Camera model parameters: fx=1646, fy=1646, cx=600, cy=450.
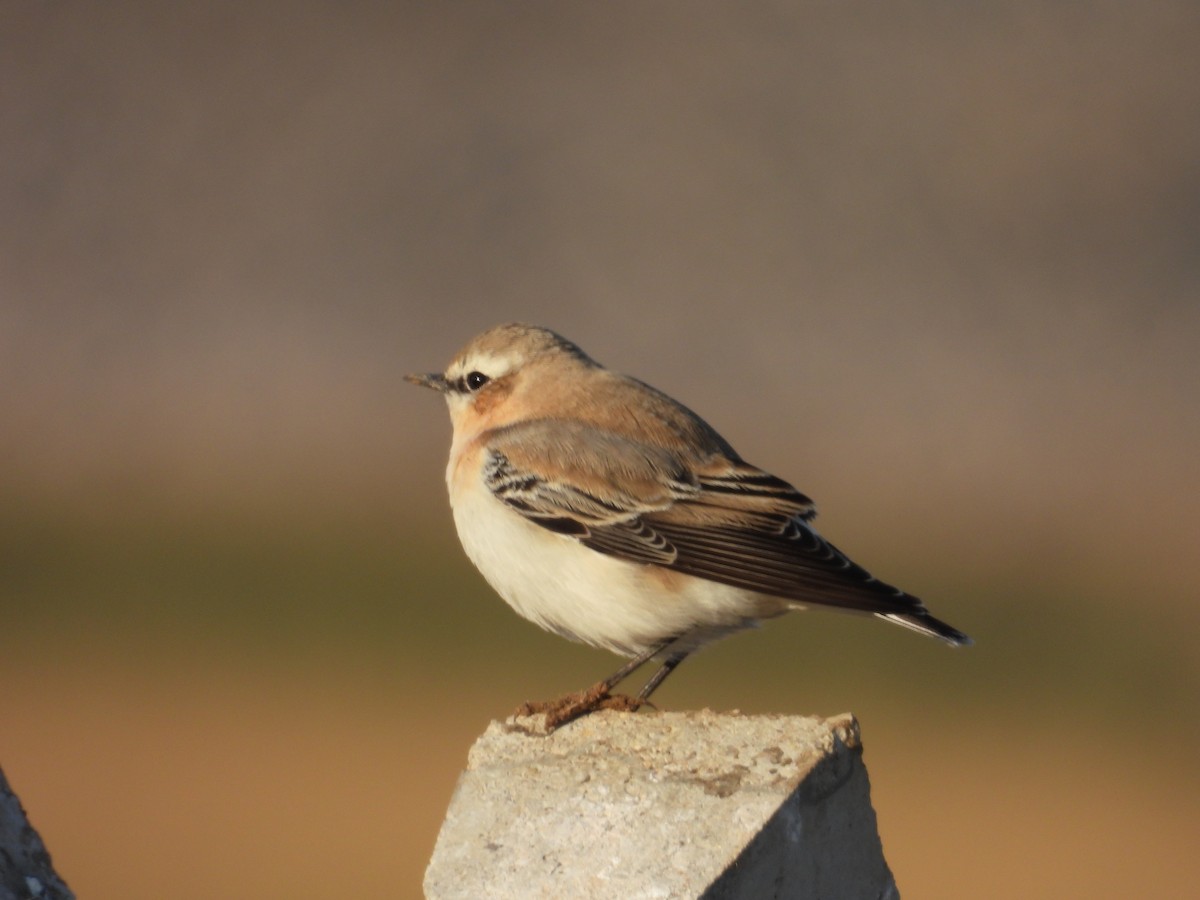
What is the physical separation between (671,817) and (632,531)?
6.65 ft

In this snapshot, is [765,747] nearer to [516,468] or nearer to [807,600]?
[807,600]

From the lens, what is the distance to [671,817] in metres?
3.84

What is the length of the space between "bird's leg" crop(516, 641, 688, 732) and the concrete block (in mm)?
533

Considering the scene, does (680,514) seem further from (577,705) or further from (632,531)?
(577,705)

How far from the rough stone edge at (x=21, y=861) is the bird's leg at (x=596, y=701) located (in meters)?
1.50

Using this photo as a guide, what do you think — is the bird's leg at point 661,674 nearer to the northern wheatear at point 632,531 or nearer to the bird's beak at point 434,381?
the northern wheatear at point 632,531

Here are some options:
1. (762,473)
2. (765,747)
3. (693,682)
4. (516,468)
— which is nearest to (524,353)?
(516,468)

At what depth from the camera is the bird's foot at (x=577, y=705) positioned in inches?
195

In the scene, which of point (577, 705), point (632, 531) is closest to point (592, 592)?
point (632, 531)

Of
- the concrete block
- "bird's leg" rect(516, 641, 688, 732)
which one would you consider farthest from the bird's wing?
the concrete block

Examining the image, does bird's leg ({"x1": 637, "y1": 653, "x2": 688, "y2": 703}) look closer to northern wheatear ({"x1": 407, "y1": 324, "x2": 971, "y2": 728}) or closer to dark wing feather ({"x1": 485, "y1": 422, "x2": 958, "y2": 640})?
northern wheatear ({"x1": 407, "y1": 324, "x2": 971, "y2": 728})

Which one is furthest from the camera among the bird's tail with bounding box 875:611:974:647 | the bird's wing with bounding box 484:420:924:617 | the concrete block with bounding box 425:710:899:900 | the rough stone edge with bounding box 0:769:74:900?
the bird's wing with bounding box 484:420:924:617

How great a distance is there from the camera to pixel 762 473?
6.06 m

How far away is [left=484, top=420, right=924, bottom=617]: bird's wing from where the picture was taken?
18.2 ft
